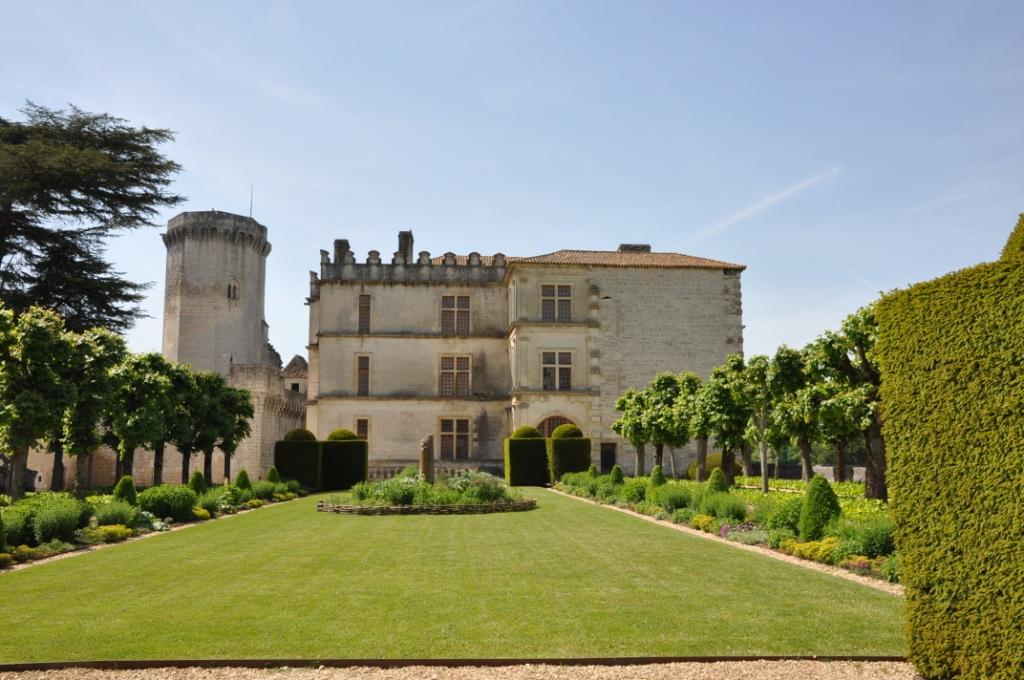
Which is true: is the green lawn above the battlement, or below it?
below

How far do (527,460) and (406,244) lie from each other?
48.5 feet

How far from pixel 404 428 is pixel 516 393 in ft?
20.9

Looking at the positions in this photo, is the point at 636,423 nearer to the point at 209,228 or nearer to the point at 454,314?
the point at 454,314

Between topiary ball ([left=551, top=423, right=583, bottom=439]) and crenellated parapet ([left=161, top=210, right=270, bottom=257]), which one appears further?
crenellated parapet ([left=161, top=210, right=270, bottom=257])

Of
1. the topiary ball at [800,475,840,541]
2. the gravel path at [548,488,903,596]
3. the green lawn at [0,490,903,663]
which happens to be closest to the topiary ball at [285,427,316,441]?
the gravel path at [548,488,903,596]

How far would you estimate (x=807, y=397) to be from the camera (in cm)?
1853

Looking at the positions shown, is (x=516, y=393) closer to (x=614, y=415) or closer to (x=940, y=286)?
(x=614, y=415)

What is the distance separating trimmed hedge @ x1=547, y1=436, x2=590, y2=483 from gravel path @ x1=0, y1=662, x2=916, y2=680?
24.9 m

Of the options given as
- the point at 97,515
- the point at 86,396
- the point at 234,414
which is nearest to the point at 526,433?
the point at 234,414

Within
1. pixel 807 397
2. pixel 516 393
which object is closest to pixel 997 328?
pixel 807 397

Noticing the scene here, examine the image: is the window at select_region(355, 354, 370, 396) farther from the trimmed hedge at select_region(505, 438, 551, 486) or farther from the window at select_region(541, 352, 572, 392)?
the trimmed hedge at select_region(505, 438, 551, 486)

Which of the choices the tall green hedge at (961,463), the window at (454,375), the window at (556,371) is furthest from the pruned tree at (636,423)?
the tall green hedge at (961,463)

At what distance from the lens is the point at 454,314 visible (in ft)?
133

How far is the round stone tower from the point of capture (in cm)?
4494
